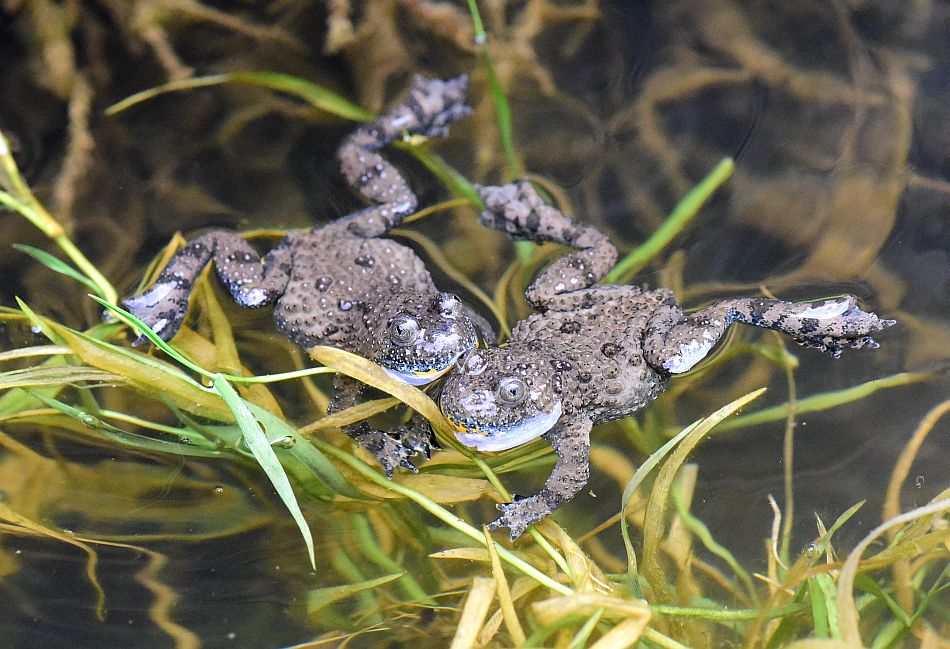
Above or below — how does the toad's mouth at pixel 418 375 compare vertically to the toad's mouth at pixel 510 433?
above

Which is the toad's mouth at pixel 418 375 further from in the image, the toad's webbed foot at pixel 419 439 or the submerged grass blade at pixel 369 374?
the submerged grass blade at pixel 369 374

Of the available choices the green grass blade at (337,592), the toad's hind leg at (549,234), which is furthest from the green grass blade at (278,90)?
the green grass blade at (337,592)

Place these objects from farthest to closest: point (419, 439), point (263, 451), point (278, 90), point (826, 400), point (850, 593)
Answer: point (278, 90) < point (826, 400) < point (419, 439) < point (263, 451) < point (850, 593)

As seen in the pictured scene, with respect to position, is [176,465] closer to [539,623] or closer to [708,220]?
[539,623]

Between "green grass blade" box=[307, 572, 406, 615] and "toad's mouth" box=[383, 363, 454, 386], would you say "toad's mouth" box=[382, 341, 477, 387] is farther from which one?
"green grass blade" box=[307, 572, 406, 615]

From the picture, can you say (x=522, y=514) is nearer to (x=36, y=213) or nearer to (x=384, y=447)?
(x=384, y=447)

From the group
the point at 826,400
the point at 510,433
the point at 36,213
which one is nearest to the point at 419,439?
the point at 510,433

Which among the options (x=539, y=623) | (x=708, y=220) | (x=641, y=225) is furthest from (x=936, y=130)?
(x=539, y=623)
